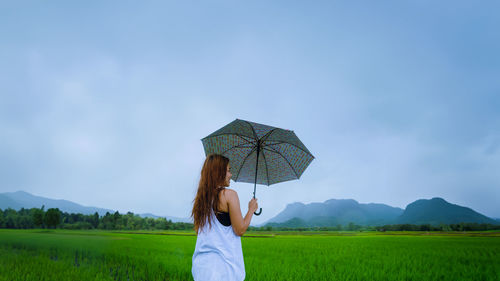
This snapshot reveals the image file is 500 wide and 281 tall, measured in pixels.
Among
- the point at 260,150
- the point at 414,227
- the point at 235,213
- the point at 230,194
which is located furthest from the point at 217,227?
the point at 414,227

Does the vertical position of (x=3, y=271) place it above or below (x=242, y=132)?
below

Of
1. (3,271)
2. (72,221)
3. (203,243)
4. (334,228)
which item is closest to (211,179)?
(203,243)

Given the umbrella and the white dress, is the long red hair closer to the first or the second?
the white dress

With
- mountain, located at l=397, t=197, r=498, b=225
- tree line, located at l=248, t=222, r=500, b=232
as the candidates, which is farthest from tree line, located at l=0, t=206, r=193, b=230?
mountain, located at l=397, t=197, r=498, b=225

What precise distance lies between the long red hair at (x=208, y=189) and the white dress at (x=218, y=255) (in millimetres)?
78

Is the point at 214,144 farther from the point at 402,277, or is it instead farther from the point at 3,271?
the point at 3,271

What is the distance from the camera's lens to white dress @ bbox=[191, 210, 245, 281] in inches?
97.5

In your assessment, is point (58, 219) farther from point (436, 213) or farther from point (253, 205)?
point (436, 213)

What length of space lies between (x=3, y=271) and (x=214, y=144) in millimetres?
9418

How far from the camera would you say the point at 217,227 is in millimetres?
2533

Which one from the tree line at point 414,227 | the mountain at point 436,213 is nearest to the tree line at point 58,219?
the tree line at point 414,227

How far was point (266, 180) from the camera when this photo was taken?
195 inches

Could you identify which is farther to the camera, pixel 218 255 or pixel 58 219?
pixel 58 219

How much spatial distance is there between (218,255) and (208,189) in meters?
0.59
